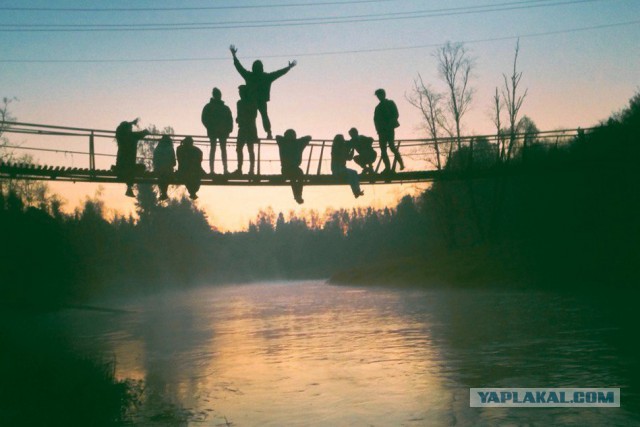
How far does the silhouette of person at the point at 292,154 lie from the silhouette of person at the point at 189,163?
1.94 m

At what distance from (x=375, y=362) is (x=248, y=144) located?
560 centimetres

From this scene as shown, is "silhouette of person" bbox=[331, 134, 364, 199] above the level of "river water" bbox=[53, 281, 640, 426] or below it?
above

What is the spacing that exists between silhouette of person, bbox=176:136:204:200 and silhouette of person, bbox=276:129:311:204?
6.35 ft

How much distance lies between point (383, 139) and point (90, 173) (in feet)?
22.6

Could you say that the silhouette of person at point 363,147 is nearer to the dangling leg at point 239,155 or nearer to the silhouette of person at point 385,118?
the silhouette of person at point 385,118

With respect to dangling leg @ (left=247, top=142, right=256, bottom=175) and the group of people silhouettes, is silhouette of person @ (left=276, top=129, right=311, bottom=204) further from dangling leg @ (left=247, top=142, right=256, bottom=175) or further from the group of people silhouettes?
dangling leg @ (left=247, top=142, right=256, bottom=175)

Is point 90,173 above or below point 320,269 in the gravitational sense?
above

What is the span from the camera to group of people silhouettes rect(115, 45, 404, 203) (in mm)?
13750

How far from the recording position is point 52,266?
3509cm

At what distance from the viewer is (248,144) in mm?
14430

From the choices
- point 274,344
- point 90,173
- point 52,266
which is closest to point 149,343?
point 274,344

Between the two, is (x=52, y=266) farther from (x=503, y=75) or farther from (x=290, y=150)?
(x=503, y=75)

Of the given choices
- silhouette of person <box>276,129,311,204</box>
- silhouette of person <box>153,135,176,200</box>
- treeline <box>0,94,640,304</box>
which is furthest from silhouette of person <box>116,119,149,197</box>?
treeline <box>0,94,640,304</box>

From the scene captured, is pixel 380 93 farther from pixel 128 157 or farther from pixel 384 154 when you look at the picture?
pixel 128 157
